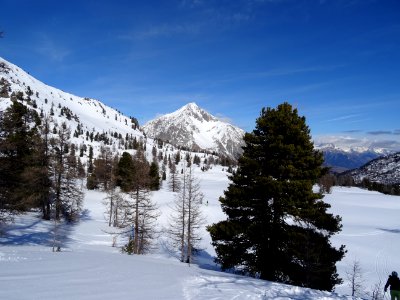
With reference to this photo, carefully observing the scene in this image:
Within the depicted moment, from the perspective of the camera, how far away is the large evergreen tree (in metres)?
18.1

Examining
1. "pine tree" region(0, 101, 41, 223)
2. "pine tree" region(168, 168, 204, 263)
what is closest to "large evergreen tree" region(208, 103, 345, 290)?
"pine tree" region(168, 168, 204, 263)

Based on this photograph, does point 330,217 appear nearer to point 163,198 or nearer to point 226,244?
point 226,244

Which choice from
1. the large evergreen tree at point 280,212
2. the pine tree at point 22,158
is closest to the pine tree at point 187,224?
the large evergreen tree at point 280,212

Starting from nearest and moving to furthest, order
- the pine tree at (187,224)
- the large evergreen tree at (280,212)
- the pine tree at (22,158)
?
1. the large evergreen tree at (280,212)
2. the pine tree at (22,158)
3. the pine tree at (187,224)

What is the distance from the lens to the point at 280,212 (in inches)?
731

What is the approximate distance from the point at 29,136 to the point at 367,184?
17590 centimetres

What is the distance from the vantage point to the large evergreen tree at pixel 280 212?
59.3ft

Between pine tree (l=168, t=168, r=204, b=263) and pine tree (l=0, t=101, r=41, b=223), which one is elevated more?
pine tree (l=0, t=101, r=41, b=223)

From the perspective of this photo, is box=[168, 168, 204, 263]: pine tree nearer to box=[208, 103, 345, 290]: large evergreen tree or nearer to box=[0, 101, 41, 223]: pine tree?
box=[208, 103, 345, 290]: large evergreen tree

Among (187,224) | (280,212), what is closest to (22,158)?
(187,224)

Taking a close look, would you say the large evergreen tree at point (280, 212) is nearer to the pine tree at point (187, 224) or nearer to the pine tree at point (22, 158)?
the pine tree at point (187, 224)

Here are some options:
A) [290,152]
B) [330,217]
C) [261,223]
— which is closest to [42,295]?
[261,223]

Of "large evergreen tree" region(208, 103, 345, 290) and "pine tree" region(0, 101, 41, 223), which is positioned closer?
"large evergreen tree" region(208, 103, 345, 290)

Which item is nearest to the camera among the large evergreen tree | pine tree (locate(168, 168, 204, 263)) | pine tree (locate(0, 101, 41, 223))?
the large evergreen tree
